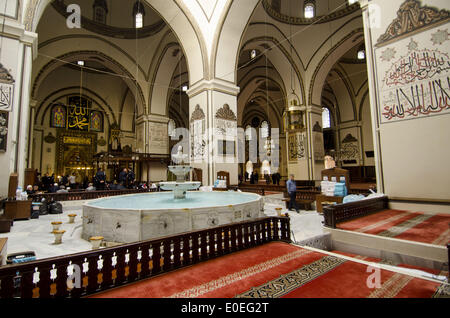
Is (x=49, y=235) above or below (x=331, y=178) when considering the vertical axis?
below

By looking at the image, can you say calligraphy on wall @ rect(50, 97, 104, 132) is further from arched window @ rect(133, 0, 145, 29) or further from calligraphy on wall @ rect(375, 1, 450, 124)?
calligraphy on wall @ rect(375, 1, 450, 124)

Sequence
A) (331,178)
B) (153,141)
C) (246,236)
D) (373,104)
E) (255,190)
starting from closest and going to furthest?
1. (246,236)
2. (373,104)
3. (331,178)
4. (255,190)
5. (153,141)

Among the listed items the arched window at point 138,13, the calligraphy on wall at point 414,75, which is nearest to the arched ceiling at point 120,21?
the arched window at point 138,13

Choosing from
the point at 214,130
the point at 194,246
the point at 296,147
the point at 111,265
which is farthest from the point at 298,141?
the point at 111,265

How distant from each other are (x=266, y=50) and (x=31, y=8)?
9373 millimetres

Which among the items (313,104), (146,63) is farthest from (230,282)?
(146,63)

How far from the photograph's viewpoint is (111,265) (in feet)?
5.65

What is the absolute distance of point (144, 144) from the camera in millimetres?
12281

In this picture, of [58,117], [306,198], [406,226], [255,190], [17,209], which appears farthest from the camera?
[58,117]

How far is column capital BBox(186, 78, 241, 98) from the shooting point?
8293 mm

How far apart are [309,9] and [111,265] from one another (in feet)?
41.5

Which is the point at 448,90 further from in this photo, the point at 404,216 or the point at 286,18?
the point at 286,18

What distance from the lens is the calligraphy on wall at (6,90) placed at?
193 inches

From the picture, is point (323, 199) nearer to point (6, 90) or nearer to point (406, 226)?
point (406, 226)
